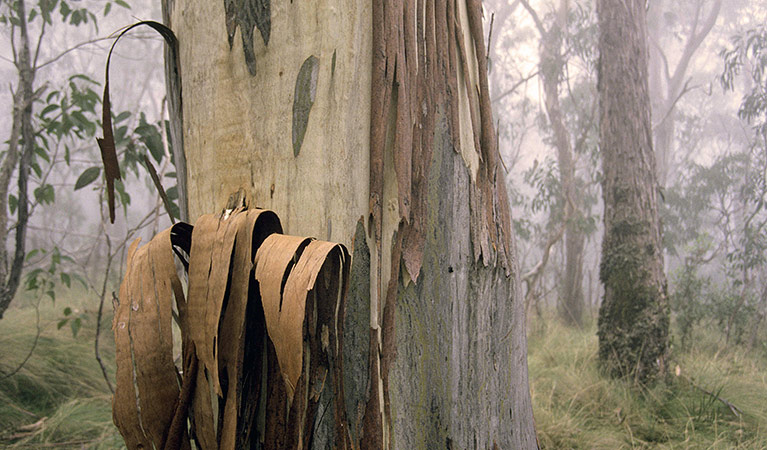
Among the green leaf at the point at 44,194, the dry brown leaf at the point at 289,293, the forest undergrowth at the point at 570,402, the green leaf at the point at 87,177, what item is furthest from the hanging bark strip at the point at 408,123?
the green leaf at the point at 44,194

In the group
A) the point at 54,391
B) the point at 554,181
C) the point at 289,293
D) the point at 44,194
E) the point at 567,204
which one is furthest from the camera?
the point at 554,181

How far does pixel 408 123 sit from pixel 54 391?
299cm

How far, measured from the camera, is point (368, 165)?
0.53m

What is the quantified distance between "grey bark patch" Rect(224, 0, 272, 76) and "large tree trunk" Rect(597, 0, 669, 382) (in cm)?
284

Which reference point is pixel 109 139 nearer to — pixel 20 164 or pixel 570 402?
pixel 20 164

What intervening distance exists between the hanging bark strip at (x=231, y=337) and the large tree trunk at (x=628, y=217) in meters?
2.76

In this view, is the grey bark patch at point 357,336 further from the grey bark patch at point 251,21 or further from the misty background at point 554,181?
the misty background at point 554,181

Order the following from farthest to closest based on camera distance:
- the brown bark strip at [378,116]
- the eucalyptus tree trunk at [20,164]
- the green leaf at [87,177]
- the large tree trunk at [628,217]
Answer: the large tree trunk at [628,217], the eucalyptus tree trunk at [20,164], the green leaf at [87,177], the brown bark strip at [378,116]

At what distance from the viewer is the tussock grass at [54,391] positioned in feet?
6.60

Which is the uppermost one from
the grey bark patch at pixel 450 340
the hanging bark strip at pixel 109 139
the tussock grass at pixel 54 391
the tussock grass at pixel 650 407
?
the hanging bark strip at pixel 109 139

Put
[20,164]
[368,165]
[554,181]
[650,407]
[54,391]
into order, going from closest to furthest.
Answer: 1. [368,165]
2. [20,164]
3. [650,407]
4. [54,391]
5. [554,181]

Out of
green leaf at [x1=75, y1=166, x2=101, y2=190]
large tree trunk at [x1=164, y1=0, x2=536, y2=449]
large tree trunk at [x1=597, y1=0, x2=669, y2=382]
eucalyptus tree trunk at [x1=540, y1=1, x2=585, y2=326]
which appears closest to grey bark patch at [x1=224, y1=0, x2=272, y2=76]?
large tree trunk at [x1=164, y1=0, x2=536, y2=449]

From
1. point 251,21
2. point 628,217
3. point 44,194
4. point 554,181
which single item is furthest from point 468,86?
point 554,181

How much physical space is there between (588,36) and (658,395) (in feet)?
21.8
